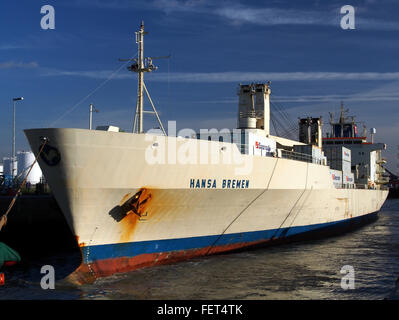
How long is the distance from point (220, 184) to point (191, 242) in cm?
249

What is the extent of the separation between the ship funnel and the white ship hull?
5.34 meters

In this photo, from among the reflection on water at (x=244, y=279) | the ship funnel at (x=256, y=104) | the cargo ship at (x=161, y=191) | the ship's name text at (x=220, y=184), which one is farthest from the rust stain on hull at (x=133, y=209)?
the ship funnel at (x=256, y=104)

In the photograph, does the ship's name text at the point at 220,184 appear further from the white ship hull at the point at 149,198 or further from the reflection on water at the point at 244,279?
the reflection on water at the point at 244,279

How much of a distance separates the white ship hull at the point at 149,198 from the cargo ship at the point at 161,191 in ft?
0.11

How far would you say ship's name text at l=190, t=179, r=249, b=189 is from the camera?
571 inches

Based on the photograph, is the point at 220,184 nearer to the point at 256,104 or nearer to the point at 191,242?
the point at 191,242

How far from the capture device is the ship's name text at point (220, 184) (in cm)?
1451

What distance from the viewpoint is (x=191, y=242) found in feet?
49.4

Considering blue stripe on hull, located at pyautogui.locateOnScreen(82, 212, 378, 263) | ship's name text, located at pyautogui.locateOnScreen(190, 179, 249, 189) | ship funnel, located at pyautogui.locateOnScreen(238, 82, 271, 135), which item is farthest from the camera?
ship funnel, located at pyautogui.locateOnScreen(238, 82, 271, 135)

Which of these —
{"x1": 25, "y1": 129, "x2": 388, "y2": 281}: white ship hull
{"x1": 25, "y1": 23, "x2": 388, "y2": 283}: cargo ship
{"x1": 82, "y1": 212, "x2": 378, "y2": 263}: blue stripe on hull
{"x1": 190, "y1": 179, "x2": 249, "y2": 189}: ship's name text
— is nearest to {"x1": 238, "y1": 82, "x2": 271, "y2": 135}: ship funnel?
{"x1": 25, "y1": 23, "x2": 388, "y2": 283}: cargo ship

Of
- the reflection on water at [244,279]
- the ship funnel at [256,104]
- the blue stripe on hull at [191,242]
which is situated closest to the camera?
the reflection on water at [244,279]

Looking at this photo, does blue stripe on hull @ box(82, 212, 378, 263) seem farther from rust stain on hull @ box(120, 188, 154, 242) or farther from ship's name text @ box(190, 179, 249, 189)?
ship's name text @ box(190, 179, 249, 189)
